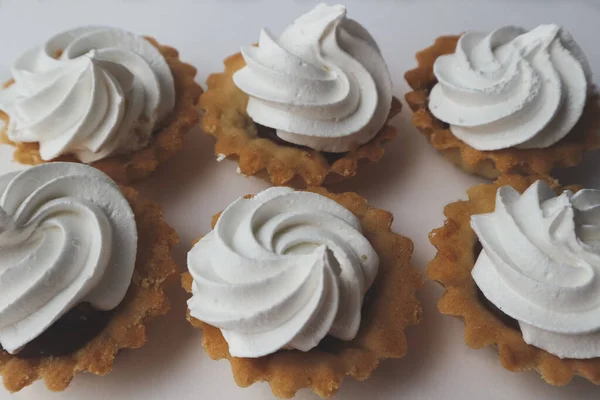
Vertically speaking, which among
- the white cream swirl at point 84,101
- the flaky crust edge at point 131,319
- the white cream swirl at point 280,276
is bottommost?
the flaky crust edge at point 131,319

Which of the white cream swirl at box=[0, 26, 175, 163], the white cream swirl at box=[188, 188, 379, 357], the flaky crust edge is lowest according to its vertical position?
the flaky crust edge

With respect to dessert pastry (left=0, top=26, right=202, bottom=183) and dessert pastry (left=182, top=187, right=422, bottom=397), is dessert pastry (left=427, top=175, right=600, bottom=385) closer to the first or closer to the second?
dessert pastry (left=182, top=187, right=422, bottom=397)

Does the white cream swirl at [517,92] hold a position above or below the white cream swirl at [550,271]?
above

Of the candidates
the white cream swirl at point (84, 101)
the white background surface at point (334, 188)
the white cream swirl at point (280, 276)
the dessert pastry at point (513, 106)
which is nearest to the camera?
the white cream swirl at point (280, 276)

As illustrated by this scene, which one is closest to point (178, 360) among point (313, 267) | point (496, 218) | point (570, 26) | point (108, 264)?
point (108, 264)

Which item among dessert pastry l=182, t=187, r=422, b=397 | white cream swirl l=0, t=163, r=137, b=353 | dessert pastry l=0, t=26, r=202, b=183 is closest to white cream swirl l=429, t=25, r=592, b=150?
dessert pastry l=182, t=187, r=422, b=397

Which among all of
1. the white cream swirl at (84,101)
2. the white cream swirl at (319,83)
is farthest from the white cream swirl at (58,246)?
the white cream swirl at (319,83)

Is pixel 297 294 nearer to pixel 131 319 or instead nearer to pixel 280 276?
pixel 280 276

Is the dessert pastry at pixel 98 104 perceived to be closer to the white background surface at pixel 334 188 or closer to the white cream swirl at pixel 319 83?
the white background surface at pixel 334 188
